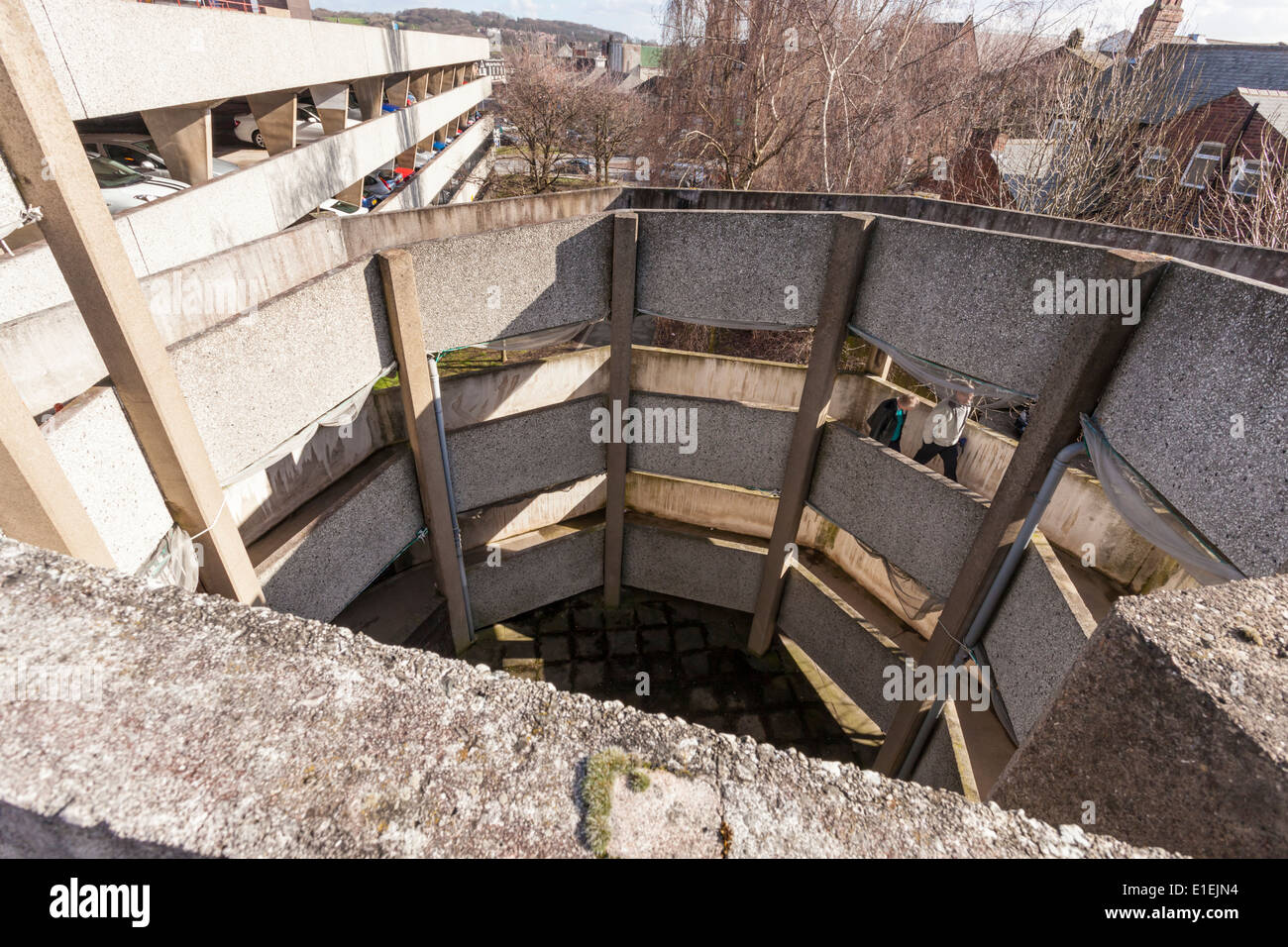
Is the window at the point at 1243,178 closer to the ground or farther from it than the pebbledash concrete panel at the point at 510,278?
farther from it

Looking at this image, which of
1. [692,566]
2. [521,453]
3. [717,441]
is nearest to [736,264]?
[717,441]

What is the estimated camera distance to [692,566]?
8.12m

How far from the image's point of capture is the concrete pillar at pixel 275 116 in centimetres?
1176

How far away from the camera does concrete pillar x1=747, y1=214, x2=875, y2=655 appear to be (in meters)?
5.14

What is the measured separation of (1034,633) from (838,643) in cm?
298

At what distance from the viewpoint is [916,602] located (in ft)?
21.2

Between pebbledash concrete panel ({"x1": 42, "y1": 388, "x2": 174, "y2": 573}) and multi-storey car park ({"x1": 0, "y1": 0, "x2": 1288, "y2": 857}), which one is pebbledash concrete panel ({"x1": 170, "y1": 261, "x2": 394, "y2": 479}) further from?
pebbledash concrete panel ({"x1": 42, "y1": 388, "x2": 174, "y2": 573})

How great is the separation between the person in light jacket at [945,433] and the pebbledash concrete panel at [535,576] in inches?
166

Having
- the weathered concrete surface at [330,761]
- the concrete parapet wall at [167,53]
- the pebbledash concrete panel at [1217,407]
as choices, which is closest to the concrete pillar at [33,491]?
the weathered concrete surface at [330,761]

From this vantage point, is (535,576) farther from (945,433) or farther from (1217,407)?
(1217,407)

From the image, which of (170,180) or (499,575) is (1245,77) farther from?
(170,180)

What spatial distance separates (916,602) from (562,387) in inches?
187

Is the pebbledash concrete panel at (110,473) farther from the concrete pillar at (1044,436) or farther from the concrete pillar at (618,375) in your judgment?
the concrete pillar at (1044,436)

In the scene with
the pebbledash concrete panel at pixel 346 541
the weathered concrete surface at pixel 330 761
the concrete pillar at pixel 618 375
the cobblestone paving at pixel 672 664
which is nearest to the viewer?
the weathered concrete surface at pixel 330 761
